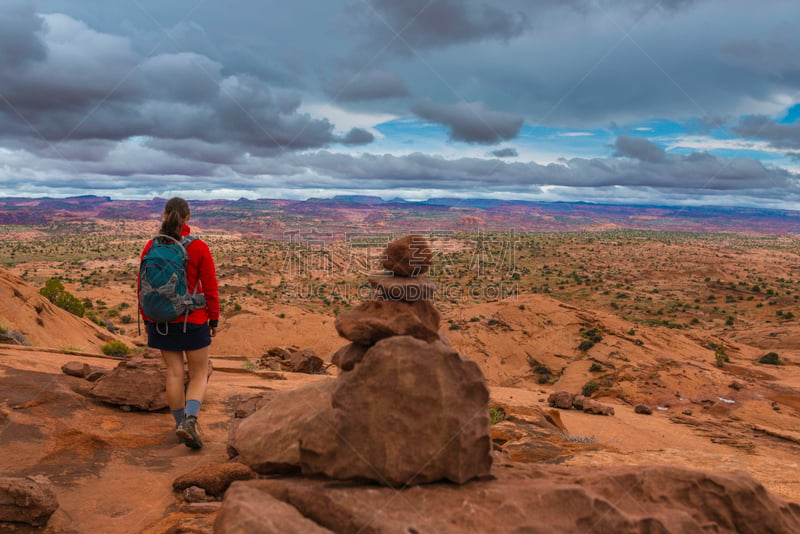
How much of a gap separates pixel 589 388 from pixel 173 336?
752 inches

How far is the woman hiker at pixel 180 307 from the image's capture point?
5.77 metres

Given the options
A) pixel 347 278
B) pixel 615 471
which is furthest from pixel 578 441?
pixel 347 278

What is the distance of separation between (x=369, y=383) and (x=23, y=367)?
739 centimetres

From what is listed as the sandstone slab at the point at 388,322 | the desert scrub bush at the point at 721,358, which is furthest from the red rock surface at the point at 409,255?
the desert scrub bush at the point at 721,358

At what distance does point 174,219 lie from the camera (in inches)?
235

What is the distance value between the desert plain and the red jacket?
5.97 feet

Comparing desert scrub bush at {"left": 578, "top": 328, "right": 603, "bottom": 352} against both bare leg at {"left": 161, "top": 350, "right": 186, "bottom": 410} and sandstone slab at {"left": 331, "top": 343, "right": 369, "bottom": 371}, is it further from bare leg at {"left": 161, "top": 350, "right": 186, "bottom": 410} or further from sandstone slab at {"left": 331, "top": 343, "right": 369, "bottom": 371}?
bare leg at {"left": 161, "top": 350, "right": 186, "bottom": 410}

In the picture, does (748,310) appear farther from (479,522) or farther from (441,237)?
(441,237)

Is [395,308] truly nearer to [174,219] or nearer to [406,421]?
[406,421]

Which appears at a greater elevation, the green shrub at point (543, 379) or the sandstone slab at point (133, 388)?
the sandstone slab at point (133, 388)

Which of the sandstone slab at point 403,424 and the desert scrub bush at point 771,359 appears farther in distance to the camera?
the desert scrub bush at point 771,359

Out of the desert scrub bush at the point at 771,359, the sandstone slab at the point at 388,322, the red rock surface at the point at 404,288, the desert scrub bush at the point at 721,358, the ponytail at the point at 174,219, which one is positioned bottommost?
the desert scrub bush at the point at 771,359

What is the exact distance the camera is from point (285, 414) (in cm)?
505

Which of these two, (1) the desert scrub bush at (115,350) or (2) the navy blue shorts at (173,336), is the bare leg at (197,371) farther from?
(1) the desert scrub bush at (115,350)
